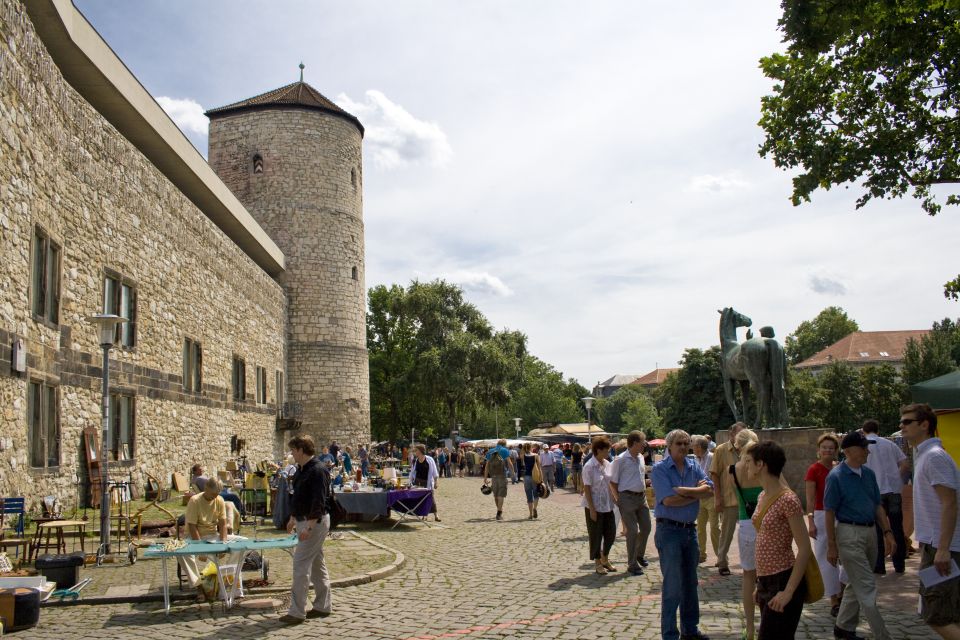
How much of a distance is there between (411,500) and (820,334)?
96308 millimetres

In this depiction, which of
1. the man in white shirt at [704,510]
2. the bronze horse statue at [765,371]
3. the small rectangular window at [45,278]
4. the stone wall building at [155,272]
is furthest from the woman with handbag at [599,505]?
the small rectangular window at [45,278]

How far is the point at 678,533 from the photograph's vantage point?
20.2 feet

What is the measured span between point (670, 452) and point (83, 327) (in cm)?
1189

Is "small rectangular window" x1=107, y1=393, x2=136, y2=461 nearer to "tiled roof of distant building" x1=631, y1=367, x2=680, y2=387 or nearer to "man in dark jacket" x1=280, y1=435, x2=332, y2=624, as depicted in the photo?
"man in dark jacket" x1=280, y1=435, x2=332, y2=624

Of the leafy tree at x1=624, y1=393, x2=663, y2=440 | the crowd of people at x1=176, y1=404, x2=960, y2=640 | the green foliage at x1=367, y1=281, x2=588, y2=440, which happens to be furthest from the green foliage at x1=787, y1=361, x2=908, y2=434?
the crowd of people at x1=176, y1=404, x2=960, y2=640

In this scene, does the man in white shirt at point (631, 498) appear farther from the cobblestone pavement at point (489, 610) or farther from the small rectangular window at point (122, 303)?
the small rectangular window at point (122, 303)

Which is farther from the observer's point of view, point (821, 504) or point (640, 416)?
point (640, 416)

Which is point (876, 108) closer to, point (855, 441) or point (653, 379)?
point (855, 441)

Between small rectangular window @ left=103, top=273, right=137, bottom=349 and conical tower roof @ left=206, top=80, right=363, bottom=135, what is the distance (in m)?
19.4

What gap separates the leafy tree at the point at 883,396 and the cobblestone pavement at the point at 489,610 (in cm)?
4909

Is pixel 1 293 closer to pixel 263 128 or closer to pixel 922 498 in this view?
pixel 922 498

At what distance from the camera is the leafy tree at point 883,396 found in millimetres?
53656

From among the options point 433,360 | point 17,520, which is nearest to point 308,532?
point 17,520

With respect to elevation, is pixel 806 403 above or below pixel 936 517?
above
